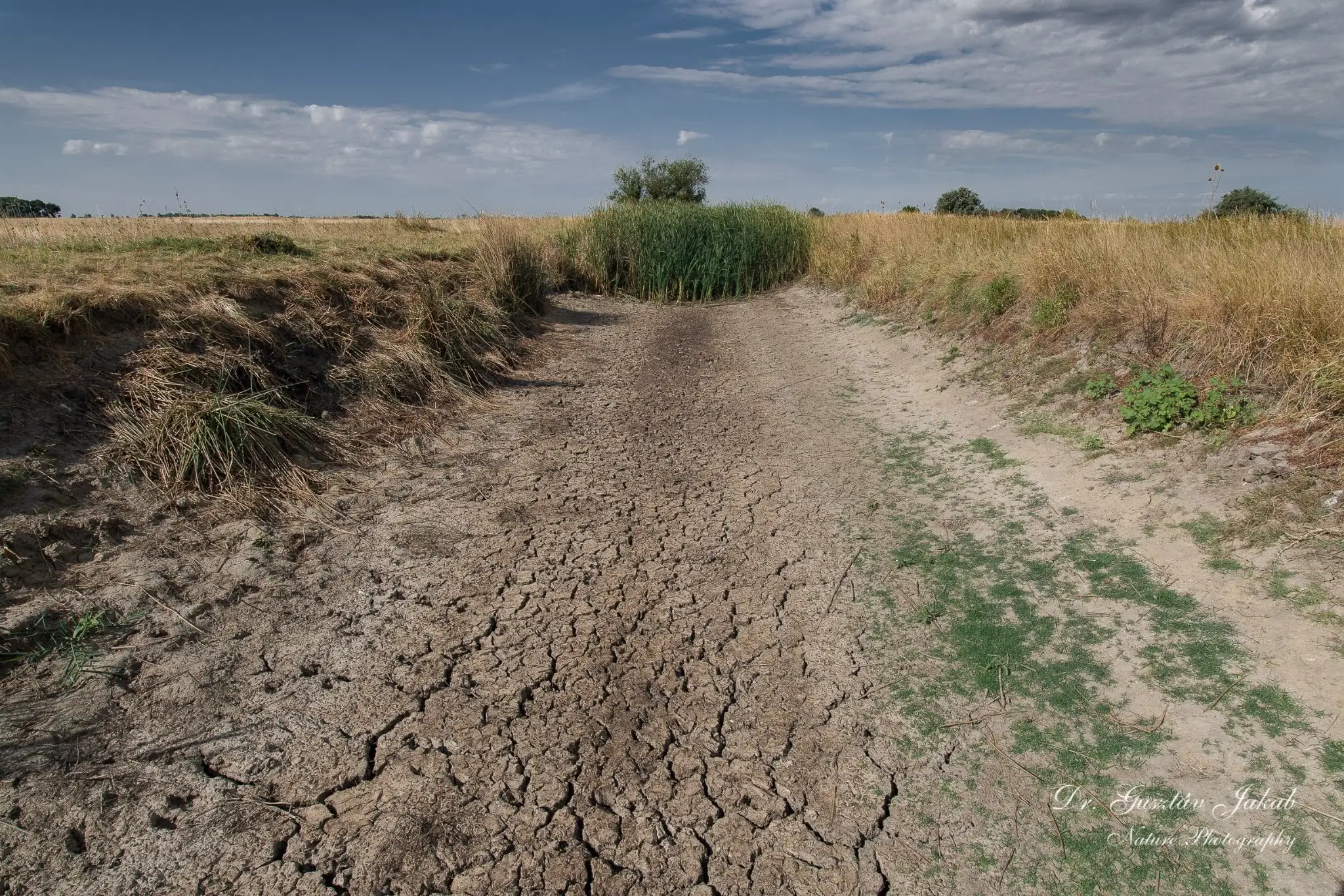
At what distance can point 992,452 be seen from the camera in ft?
16.9

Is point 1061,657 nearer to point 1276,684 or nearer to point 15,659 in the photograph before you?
point 1276,684

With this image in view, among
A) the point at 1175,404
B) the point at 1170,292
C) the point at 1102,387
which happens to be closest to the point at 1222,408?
the point at 1175,404

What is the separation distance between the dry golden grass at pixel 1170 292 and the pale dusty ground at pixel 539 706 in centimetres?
109

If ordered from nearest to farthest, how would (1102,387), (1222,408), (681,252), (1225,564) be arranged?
(1225,564)
(1222,408)
(1102,387)
(681,252)

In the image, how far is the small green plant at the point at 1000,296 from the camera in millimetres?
7188

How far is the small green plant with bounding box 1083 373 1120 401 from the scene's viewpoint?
16.7 ft

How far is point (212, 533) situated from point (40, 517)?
0.71m

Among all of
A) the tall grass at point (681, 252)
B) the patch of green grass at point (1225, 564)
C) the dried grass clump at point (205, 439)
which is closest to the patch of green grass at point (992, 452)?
the patch of green grass at point (1225, 564)

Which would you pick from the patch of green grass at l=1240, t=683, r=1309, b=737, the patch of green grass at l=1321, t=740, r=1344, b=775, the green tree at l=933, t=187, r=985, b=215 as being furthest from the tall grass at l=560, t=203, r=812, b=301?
the patch of green grass at l=1321, t=740, r=1344, b=775

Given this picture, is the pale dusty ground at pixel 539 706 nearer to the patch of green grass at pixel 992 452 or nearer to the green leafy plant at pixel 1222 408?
the patch of green grass at pixel 992 452

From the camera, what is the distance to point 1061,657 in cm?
314

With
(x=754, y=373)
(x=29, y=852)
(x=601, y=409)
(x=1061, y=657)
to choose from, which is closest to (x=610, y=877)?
(x=29, y=852)

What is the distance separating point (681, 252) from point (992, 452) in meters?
11.1

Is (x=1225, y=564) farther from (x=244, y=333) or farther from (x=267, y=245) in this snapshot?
(x=267, y=245)
